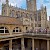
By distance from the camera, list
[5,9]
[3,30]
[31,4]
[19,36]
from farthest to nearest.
Result: [31,4]
[5,9]
[19,36]
[3,30]

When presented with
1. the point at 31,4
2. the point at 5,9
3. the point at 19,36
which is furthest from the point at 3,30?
the point at 31,4

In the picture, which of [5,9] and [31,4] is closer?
[5,9]

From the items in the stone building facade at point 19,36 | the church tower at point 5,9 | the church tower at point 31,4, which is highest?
the church tower at point 31,4

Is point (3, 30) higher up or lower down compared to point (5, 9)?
lower down

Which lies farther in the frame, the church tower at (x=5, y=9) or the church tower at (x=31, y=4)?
the church tower at (x=31, y=4)

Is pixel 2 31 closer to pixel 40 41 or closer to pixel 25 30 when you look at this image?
pixel 25 30

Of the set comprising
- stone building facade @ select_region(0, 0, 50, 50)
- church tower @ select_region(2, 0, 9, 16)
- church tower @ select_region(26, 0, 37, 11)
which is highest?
church tower @ select_region(26, 0, 37, 11)

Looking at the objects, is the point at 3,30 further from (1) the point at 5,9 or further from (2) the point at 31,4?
(2) the point at 31,4

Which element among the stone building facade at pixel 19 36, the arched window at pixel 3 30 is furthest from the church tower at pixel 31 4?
the arched window at pixel 3 30

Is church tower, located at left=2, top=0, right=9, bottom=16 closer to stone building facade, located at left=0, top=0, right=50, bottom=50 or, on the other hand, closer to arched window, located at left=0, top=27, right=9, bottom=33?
stone building facade, located at left=0, top=0, right=50, bottom=50

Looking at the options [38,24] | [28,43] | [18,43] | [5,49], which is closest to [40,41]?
[28,43]

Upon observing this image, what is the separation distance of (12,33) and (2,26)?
A: 2753mm

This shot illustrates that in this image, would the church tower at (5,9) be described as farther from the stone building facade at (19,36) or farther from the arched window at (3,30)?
the arched window at (3,30)

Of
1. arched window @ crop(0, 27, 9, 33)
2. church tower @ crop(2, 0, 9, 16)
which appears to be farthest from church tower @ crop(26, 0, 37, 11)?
arched window @ crop(0, 27, 9, 33)
